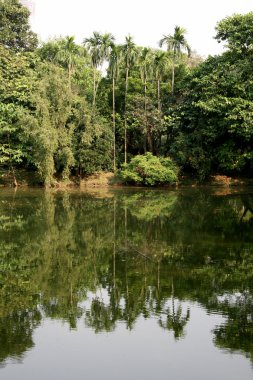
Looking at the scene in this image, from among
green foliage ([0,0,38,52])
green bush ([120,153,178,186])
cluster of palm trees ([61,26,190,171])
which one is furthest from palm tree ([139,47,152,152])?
green foliage ([0,0,38,52])

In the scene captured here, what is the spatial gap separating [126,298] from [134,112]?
31.8 metres

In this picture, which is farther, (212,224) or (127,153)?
(127,153)

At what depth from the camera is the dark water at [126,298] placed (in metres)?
8.05

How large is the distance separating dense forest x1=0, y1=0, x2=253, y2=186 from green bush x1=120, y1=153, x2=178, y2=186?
8cm

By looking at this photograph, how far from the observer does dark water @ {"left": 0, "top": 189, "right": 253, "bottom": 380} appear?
8055 mm

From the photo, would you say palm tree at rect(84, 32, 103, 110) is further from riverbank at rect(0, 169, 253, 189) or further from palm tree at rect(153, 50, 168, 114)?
riverbank at rect(0, 169, 253, 189)

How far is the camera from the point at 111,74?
42031 mm

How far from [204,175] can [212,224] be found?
64.9 ft

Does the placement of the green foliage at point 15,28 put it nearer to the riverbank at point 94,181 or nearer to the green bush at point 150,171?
the riverbank at point 94,181

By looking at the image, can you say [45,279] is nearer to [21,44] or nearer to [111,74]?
[111,74]

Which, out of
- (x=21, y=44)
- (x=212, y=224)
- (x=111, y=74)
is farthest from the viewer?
(x=21, y=44)

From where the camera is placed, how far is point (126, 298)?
36.3ft

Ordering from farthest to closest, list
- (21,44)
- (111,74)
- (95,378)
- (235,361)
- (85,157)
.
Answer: (21,44) → (111,74) → (85,157) → (235,361) → (95,378)

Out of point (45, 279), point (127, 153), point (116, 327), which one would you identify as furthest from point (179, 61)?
point (116, 327)
